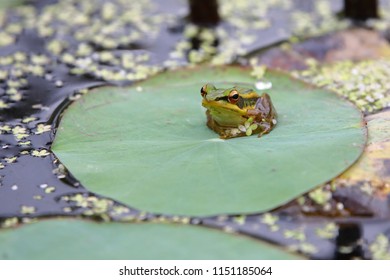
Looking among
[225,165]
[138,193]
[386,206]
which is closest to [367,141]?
[386,206]

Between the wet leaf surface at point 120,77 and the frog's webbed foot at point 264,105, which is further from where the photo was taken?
the frog's webbed foot at point 264,105

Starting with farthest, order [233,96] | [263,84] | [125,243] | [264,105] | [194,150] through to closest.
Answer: [263,84] < [264,105] < [233,96] < [194,150] < [125,243]

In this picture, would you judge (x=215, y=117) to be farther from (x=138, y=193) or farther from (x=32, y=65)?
(x=32, y=65)

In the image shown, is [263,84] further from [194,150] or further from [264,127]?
[194,150]

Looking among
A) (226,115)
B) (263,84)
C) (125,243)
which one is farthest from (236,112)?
(125,243)

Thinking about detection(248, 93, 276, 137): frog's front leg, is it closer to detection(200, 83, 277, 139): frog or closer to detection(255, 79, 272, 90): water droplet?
detection(200, 83, 277, 139): frog

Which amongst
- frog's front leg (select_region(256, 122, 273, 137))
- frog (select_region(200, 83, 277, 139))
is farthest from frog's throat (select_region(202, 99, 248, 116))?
frog's front leg (select_region(256, 122, 273, 137))

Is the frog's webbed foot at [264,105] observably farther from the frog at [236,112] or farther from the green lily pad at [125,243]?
the green lily pad at [125,243]

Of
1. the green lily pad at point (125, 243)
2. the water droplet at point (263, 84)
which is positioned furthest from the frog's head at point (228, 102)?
the green lily pad at point (125, 243)
